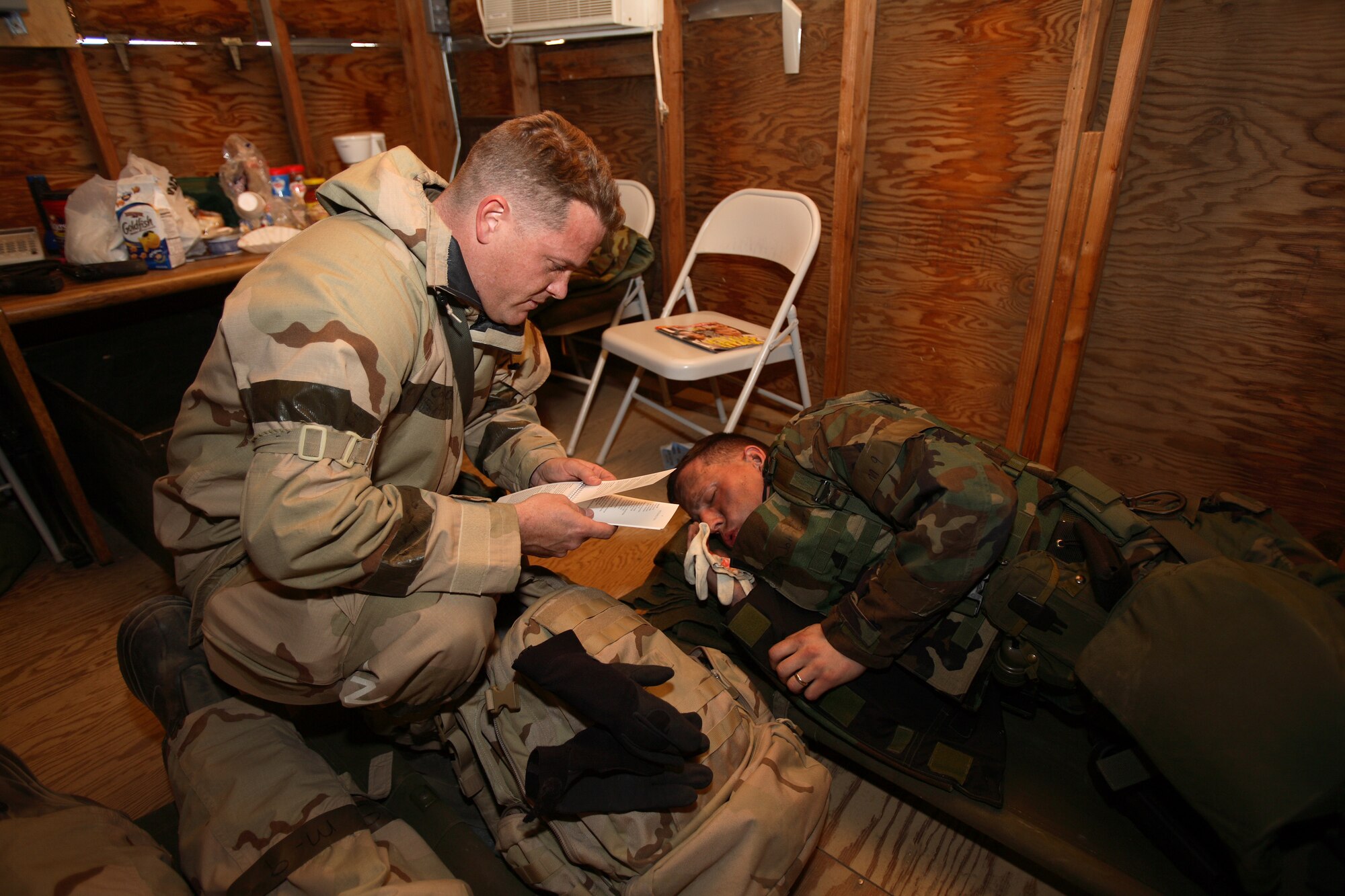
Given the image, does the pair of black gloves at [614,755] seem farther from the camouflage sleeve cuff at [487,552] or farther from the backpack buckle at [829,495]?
the backpack buckle at [829,495]

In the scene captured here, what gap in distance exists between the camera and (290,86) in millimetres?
2811

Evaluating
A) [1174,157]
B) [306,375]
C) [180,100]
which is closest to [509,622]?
[306,375]

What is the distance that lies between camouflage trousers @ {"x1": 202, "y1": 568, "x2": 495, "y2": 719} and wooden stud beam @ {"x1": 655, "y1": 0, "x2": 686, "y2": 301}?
6.52ft

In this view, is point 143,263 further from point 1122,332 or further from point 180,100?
point 1122,332

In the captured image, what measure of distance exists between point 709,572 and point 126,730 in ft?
4.26

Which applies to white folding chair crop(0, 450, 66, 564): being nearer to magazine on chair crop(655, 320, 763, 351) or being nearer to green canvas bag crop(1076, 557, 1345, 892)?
magazine on chair crop(655, 320, 763, 351)

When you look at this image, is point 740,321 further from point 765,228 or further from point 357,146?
point 357,146

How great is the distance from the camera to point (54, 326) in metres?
2.37

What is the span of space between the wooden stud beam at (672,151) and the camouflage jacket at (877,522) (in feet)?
5.02

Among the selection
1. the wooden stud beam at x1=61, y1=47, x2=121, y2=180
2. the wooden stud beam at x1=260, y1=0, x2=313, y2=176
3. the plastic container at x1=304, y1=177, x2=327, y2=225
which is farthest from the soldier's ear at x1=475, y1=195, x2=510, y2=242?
the wooden stud beam at x1=260, y1=0, x2=313, y2=176

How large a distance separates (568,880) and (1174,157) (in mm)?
2092

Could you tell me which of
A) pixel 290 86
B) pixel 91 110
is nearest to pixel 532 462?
pixel 91 110

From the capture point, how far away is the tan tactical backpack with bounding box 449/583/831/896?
100 cm

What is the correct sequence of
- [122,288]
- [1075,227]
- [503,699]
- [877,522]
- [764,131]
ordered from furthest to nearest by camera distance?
[764,131] < [122,288] < [1075,227] < [877,522] < [503,699]
